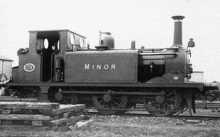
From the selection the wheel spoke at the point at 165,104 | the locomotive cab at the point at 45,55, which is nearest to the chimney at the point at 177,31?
the wheel spoke at the point at 165,104

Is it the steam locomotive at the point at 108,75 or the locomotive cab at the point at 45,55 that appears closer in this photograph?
the steam locomotive at the point at 108,75

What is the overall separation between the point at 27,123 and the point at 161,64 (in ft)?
17.4

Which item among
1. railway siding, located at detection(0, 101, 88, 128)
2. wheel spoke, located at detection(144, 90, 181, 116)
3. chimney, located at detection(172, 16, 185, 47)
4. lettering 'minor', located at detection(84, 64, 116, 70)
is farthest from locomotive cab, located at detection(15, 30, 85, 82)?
railway siding, located at detection(0, 101, 88, 128)

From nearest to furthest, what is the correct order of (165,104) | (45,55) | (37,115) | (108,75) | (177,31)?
1. (37,115)
2. (165,104)
3. (108,75)
4. (177,31)
5. (45,55)

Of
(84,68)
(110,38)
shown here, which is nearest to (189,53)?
(110,38)

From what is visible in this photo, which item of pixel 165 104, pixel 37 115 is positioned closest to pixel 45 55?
pixel 165 104

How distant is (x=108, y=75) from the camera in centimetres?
1055

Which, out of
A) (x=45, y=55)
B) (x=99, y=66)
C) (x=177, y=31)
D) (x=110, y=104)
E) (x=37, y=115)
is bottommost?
(x=110, y=104)

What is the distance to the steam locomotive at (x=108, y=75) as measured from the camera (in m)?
10.0

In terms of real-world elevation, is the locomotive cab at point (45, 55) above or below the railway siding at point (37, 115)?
above

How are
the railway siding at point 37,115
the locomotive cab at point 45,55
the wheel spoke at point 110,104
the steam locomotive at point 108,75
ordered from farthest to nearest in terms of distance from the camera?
the locomotive cab at point 45,55
the wheel spoke at point 110,104
the steam locomotive at point 108,75
the railway siding at point 37,115

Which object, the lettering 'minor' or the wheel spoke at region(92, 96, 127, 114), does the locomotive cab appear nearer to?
the lettering 'minor'

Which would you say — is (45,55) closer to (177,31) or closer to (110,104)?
(110,104)

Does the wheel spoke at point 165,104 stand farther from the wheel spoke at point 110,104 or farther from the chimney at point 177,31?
the chimney at point 177,31
